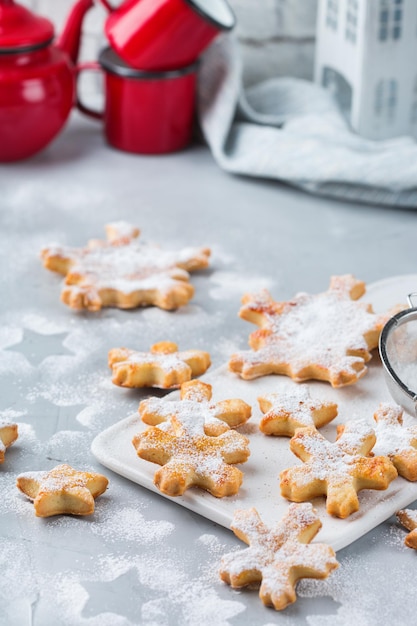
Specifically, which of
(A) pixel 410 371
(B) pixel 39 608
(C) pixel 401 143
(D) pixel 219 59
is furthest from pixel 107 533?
(D) pixel 219 59

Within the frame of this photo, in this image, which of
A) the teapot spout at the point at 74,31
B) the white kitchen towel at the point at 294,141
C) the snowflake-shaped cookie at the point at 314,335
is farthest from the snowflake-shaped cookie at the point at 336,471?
the teapot spout at the point at 74,31

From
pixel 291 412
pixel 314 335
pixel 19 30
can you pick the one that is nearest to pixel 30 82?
pixel 19 30

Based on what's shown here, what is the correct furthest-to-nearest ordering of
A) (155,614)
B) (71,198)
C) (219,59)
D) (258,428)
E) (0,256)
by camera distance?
(219,59) < (71,198) < (0,256) < (258,428) < (155,614)

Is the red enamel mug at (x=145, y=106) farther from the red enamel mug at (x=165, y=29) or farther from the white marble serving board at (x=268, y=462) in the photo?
the white marble serving board at (x=268, y=462)

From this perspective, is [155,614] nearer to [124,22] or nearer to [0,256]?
[0,256]

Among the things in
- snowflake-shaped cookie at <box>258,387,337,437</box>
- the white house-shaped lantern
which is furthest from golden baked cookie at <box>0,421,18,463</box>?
the white house-shaped lantern
